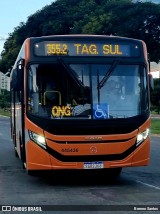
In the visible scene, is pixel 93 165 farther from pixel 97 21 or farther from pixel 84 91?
pixel 97 21

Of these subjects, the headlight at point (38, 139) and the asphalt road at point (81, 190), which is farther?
the headlight at point (38, 139)

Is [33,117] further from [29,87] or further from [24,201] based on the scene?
[24,201]

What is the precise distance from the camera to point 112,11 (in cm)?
4906

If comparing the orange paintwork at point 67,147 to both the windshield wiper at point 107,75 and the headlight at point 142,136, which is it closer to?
the headlight at point 142,136

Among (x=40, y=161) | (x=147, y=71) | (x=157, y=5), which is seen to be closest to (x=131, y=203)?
(x=40, y=161)

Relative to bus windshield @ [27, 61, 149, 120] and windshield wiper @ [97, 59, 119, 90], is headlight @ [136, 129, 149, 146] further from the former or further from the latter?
windshield wiper @ [97, 59, 119, 90]

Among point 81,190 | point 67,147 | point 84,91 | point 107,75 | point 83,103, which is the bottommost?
point 81,190

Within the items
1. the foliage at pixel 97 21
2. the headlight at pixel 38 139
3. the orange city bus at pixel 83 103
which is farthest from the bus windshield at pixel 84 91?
the foliage at pixel 97 21

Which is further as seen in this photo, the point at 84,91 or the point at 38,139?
the point at 84,91

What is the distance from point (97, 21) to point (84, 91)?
3921 cm

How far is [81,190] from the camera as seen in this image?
10445 mm

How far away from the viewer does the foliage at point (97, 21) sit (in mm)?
46641

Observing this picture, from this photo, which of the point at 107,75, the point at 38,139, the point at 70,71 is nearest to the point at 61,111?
the point at 38,139

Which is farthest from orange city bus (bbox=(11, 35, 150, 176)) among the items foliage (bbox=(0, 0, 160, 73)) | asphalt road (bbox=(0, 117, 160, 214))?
foliage (bbox=(0, 0, 160, 73))
